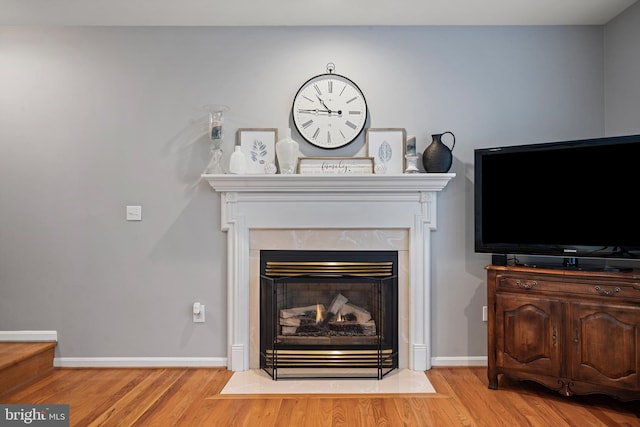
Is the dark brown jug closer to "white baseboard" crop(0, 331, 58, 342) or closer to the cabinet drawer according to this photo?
the cabinet drawer

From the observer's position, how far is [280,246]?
10.8 ft

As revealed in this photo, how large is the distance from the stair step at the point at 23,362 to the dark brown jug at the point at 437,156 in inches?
120

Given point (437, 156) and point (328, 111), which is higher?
point (328, 111)

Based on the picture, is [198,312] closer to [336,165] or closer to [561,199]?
[336,165]

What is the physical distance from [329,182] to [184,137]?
115cm

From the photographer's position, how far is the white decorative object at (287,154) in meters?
3.20

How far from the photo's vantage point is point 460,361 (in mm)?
3322

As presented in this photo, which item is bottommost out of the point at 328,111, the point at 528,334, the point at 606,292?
the point at 528,334

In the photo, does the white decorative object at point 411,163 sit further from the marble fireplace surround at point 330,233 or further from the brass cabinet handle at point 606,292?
the brass cabinet handle at point 606,292

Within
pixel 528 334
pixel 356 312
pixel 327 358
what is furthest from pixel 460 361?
pixel 327 358

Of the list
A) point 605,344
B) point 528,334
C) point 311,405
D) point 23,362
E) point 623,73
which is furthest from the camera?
point 623,73

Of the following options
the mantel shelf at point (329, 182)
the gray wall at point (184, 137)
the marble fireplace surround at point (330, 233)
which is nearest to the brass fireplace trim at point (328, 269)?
the marble fireplace surround at point (330, 233)

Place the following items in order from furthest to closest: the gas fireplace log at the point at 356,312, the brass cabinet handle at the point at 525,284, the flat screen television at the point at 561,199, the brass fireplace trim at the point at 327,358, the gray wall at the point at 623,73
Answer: the gas fireplace log at the point at 356,312 → the brass fireplace trim at the point at 327,358 → the gray wall at the point at 623,73 → the brass cabinet handle at the point at 525,284 → the flat screen television at the point at 561,199

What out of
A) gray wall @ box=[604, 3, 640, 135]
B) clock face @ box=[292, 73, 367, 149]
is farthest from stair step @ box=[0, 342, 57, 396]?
gray wall @ box=[604, 3, 640, 135]
